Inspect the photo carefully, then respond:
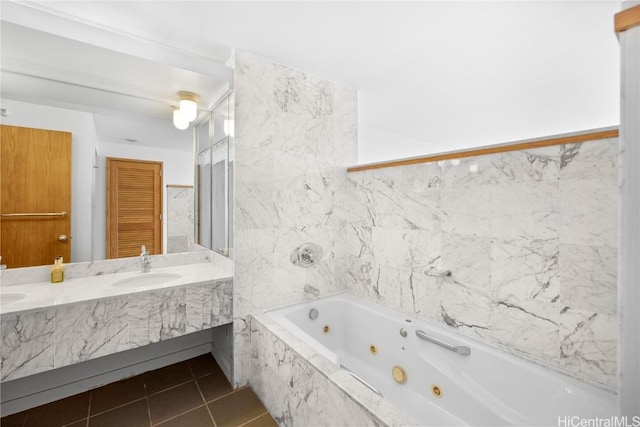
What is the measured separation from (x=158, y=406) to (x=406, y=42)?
2.84 meters

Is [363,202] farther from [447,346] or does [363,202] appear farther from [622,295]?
[622,295]

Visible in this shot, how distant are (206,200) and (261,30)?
1314 millimetres

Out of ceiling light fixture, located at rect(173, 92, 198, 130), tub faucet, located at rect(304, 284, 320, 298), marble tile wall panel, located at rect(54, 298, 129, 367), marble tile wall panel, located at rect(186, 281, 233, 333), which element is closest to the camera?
marble tile wall panel, located at rect(54, 298, 129, 367)

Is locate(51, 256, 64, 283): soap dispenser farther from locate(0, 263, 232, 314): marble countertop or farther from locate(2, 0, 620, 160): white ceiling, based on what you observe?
locate(2, 0, 620, 160): white ceiling

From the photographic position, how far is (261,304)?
2084 mm

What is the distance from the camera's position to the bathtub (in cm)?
127

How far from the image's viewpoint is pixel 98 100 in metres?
1.90

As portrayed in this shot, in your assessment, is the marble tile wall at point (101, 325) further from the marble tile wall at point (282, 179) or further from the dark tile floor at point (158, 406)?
the dark tile floor at point (158, 406)

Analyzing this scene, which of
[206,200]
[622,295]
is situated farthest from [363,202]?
[622,295]

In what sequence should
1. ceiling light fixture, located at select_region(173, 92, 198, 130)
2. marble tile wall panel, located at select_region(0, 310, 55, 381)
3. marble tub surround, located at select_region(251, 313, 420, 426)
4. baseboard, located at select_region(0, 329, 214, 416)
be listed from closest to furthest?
1. marble tub surround, located at select_region(251, 313, 420, 426)
2. marble tile wall panel, located at select_region(0, 310, 55, 381)
3. baseboard, located at select_region(0, 329, 214, 416)
4. ceiling light fixture, located at select_region(173, 92, 198, 130)

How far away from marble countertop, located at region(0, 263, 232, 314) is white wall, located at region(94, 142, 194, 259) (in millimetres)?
197

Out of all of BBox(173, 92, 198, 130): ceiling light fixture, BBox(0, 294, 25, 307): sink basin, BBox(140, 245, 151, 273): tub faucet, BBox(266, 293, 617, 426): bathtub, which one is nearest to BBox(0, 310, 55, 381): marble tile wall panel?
BBox(0, 294, 25, 307): sink basin

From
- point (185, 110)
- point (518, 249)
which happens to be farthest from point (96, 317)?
point (518, 249)

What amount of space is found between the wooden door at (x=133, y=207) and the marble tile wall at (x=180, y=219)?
0.07 m
